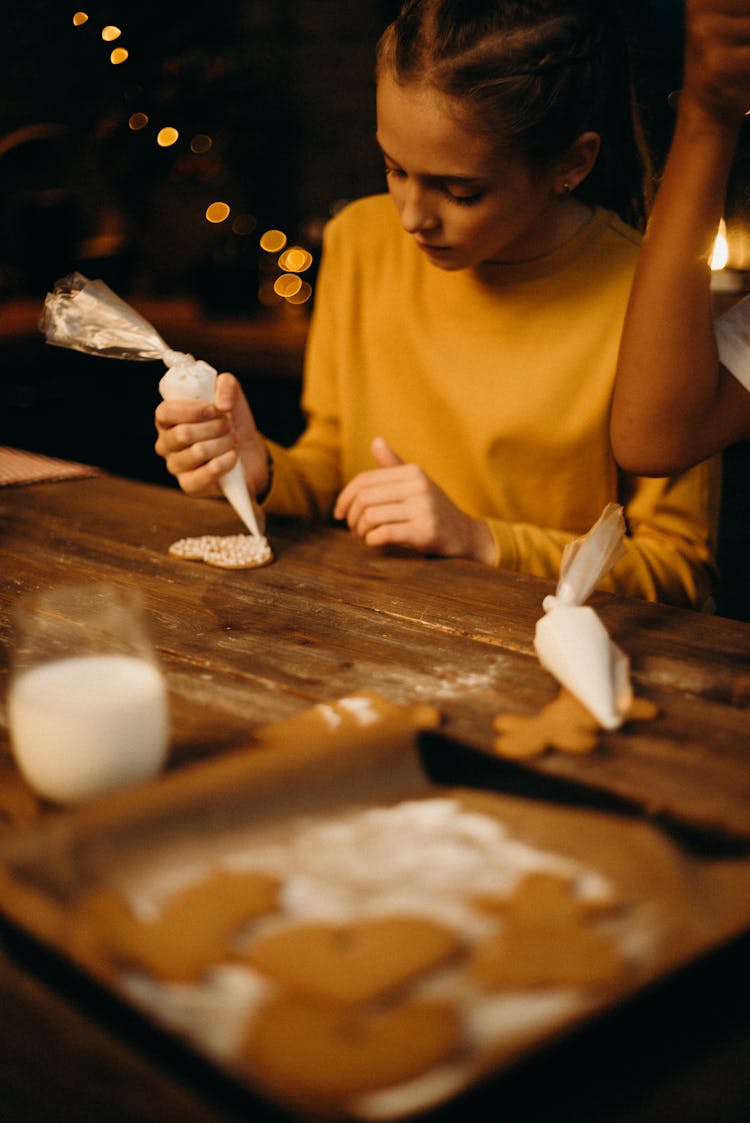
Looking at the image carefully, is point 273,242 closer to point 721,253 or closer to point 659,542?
point 721,253

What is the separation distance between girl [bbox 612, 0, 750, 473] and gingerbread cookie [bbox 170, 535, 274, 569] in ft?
1.50

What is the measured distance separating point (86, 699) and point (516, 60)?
3.20 ft

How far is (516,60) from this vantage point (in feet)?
4.39

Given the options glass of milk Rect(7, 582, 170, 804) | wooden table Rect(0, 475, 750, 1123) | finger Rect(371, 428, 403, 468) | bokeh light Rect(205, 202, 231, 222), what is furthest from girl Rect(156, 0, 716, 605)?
bokeh light Rect(205, 202, 231, 222)

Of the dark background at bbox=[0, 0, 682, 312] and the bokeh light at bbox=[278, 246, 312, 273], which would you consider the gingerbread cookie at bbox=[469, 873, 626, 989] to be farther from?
the bokeh light at bbox=[278, 246, 312, 273]

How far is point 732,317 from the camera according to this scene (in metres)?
1.30

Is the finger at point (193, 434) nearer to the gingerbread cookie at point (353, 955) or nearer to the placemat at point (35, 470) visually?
the placemat at point (35, 470)

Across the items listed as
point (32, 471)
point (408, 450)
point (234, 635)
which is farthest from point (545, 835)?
point (32, 471)

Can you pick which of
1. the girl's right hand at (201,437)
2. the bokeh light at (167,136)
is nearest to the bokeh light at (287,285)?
the bokeh light at (167,136)

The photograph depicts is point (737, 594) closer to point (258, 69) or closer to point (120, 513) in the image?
point (120, 513)

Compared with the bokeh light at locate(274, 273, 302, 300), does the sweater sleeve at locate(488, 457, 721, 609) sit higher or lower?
lower

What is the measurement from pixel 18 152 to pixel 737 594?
9.28 ft

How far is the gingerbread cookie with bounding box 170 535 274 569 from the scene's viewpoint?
1.30 meters

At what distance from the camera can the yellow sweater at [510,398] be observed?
1.51 meters
